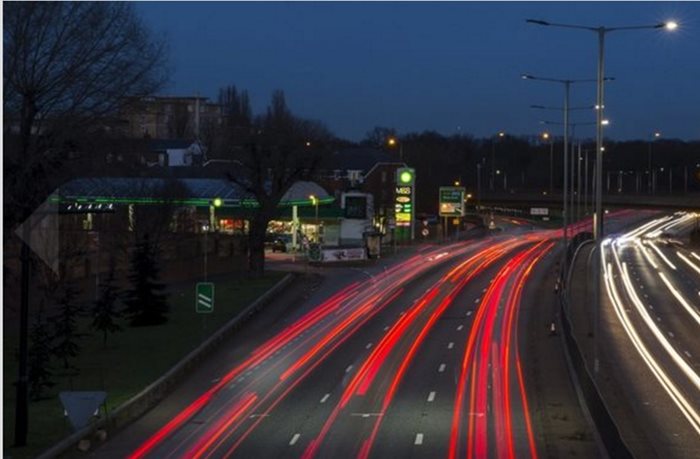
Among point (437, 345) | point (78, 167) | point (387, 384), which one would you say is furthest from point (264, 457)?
point (437, 345)

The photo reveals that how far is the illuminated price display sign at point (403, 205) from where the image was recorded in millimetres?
91688

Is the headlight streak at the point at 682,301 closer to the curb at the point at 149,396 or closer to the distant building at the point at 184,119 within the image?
the curb at the point at 149,396

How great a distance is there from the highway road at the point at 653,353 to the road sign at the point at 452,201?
23.4 metres

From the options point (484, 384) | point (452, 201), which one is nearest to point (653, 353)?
point (484, 384)

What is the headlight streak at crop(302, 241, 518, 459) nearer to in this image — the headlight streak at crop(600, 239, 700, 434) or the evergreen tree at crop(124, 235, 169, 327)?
the headlight streak at crop(600, 239, 700, 434)

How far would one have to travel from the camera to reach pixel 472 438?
831 inches

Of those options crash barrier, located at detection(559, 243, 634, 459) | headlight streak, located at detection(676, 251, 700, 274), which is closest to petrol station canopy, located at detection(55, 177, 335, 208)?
crash barrier, located at detection(559, 243, 634, 459)

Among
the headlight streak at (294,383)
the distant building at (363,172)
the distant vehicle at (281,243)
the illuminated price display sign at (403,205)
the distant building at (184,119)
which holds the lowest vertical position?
the headlight streak at (294,383)

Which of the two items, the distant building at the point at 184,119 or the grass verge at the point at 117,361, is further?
the distant building at the point at 184,119

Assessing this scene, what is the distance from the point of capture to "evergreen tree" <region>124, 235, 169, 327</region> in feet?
137

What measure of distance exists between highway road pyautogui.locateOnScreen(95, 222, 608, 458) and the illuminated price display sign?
39.6 m

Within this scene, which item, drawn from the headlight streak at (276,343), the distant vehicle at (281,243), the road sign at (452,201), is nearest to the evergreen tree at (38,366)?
the headlight streak at (276,343)

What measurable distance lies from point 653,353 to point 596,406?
51.0 feet

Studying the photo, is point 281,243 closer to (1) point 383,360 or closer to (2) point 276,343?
(2) point 276,343
